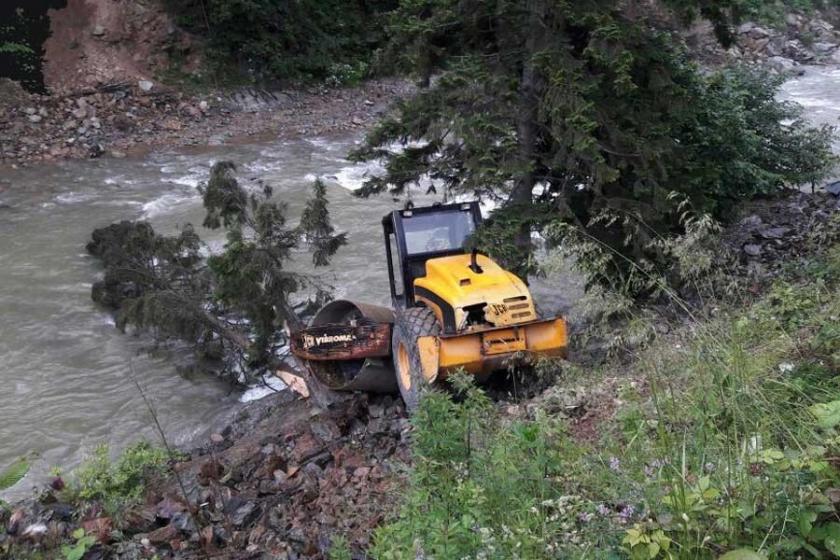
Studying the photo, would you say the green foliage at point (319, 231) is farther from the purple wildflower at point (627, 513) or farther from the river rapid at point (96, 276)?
the purple wildflower at point (627, 513)

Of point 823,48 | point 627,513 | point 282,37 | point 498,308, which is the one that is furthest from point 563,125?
point 823,48

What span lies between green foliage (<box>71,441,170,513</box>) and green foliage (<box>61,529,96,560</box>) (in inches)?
32.6

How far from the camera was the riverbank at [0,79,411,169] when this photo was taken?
2269cm

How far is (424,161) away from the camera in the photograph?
38.6 ft

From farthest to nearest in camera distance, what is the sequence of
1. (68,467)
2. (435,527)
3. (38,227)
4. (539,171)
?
1. (38,227)
2. (539,171)
3. (68,467)
4. (435,527)

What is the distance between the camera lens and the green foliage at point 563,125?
388 inches

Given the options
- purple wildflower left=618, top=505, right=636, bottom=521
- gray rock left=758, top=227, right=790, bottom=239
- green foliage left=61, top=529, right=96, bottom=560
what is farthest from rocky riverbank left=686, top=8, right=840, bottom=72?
purple wildflower left=618, top=505, right=636, bottom=521

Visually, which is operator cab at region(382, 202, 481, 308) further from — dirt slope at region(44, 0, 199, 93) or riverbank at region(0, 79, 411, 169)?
dirt slope at region(44, 0, 199, 93)

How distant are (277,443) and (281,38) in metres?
23.0

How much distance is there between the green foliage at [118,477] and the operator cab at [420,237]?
10.5 feet

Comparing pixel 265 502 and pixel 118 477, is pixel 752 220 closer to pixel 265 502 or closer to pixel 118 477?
pixel 265 502

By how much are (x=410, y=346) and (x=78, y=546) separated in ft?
10.8

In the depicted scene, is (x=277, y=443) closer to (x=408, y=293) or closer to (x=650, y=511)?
(x=408, y=293)

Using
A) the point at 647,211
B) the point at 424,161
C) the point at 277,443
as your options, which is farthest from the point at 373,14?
the point at 277,443
